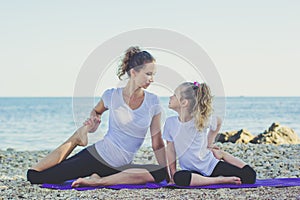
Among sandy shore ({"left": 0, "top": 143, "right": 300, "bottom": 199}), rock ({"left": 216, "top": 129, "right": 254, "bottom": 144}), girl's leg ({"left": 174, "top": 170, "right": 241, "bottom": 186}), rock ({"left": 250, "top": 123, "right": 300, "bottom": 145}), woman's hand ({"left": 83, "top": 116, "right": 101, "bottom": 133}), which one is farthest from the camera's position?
rock ({"left": 216, "top": 129, "right": 254, "bottom": 144})

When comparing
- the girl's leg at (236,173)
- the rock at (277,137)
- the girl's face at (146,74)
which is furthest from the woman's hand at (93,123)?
the rock at (277,137)

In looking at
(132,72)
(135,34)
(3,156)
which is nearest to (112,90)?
(132,72)

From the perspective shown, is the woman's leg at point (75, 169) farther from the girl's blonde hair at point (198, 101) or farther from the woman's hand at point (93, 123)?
the girl's blonde hair at point (198, 101)

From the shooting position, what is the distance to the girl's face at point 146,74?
4918mm

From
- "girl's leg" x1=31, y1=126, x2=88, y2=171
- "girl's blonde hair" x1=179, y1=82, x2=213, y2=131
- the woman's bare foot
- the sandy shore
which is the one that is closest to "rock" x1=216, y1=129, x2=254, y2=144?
the sandy shore

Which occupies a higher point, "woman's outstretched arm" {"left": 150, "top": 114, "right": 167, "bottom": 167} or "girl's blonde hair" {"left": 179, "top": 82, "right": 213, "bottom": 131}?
"girl's blonde hair" {"left": 179, "top": 82, "right": 213, "bottom": 131}

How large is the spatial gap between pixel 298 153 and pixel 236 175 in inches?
129

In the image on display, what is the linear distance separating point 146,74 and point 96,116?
27.0 inches

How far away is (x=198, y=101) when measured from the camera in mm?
5070

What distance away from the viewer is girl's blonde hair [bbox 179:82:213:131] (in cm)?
507

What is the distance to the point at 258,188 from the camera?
15.9ft

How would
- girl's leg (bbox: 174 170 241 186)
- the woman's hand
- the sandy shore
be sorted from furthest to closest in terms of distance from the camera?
the woman's hand → girl's leg (bbox: 174 170 241 186) → the sandy shore

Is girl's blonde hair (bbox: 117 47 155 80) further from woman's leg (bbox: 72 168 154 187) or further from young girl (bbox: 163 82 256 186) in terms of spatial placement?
woman's leg (bbox: 72 168 154 187)

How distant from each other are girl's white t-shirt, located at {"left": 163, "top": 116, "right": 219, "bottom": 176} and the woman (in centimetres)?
13
